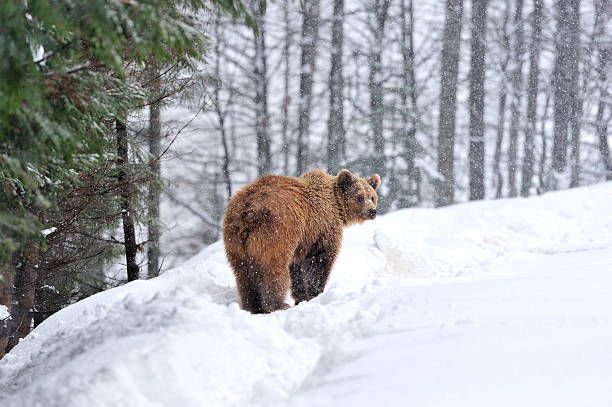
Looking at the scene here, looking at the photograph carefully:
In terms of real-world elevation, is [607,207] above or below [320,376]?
below

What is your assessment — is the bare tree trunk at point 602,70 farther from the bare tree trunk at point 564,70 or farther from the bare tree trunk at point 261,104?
the bare tree trunk at point 261,104

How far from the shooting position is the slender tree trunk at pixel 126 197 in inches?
250

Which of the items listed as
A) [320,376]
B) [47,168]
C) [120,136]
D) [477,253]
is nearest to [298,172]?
[477,253]

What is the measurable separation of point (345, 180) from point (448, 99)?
11.1 m

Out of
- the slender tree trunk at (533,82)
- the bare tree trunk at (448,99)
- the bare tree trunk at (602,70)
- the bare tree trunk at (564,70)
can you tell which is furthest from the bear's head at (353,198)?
the bare tree trunk at (602,70)

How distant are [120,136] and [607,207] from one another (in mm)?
10320

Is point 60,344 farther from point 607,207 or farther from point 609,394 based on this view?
point 607,207

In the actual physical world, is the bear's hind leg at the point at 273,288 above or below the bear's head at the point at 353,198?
below

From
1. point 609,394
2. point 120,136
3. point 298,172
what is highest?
point 120,136

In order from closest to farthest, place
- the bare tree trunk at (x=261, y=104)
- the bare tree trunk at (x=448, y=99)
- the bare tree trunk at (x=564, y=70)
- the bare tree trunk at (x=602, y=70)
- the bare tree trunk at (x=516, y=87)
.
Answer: the bare tree trunk at (x=448, y=99)
the bare tree trunk at (x=261, y=104)
the bare tree trunk at (x=564, y=70)
the bare tree trunk at (x=602, y=70)
the bare tree trunk at (x=516, y=87)

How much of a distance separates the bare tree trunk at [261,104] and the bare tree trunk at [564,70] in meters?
10.2

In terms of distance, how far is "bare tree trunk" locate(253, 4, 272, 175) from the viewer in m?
16.8

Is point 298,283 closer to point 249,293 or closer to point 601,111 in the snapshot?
point 249,293

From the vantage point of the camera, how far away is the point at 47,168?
346cm
